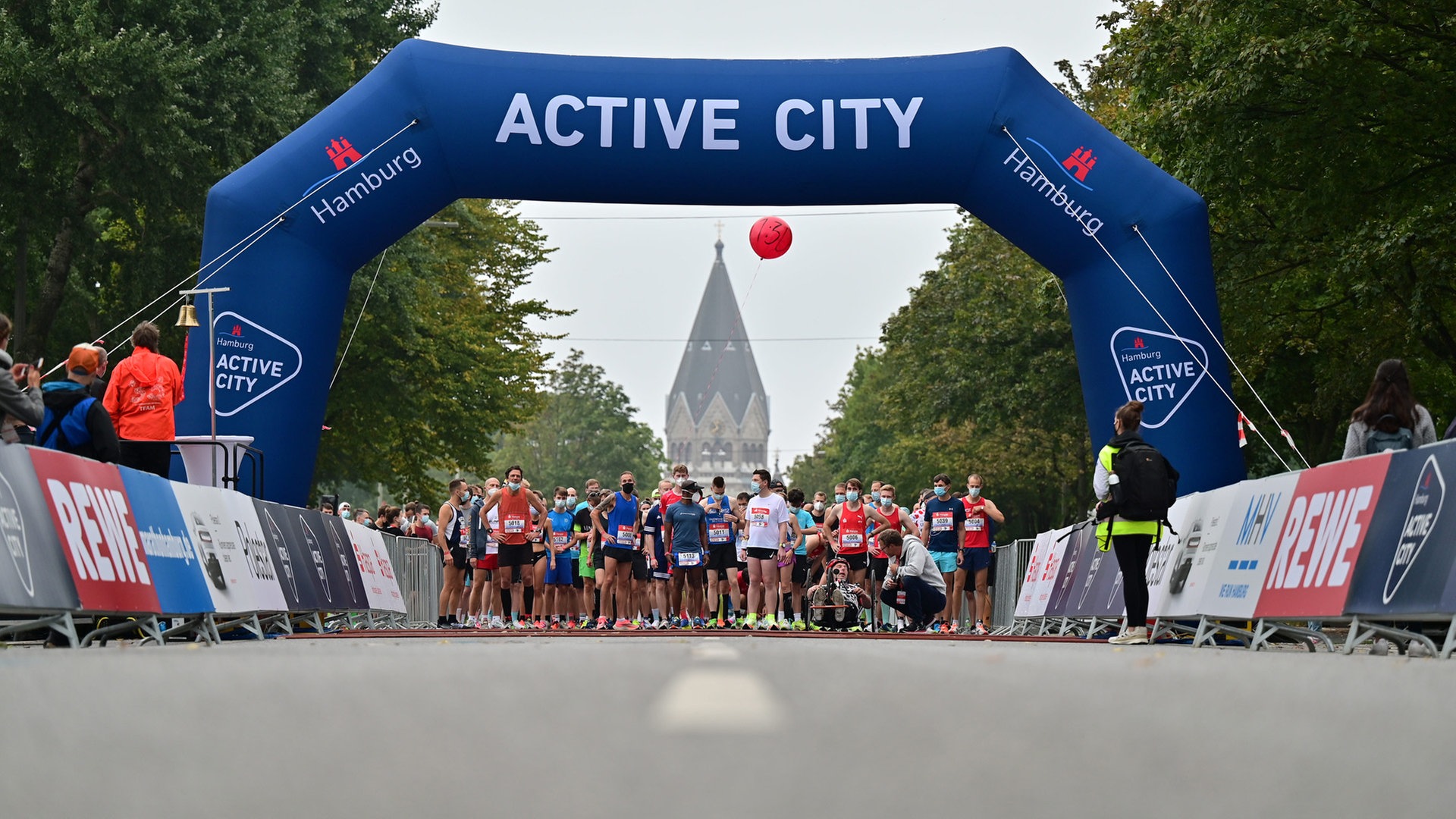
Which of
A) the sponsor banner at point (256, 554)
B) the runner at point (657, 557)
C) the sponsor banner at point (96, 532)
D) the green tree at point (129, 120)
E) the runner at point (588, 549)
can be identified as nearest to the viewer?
the sponsor banner at point (96, 532)

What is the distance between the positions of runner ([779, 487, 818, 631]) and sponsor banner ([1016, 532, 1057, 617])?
2.49 m

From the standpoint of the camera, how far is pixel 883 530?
2150 cm

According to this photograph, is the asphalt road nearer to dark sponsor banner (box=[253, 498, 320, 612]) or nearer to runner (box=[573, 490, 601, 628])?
dark sponsor banner (box=[253, 498, 320, 612])

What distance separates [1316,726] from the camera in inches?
216

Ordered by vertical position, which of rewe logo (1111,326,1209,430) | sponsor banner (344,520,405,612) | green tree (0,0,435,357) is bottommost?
sponsor banner (344,520,405,612)

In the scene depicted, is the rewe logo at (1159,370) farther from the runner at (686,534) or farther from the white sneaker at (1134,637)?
the runner at (686,534)

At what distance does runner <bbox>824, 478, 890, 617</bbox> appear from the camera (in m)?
21.5

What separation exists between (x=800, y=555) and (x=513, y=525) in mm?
3509

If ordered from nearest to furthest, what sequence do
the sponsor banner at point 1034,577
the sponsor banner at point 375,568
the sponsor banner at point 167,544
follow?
the sponsor banner at point 167,544 < the sponsor banner at point 375,568 < the sponsor banner at point 1034,577

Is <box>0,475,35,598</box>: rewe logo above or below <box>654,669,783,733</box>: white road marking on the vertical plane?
above

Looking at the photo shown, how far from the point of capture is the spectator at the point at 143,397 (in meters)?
14.1

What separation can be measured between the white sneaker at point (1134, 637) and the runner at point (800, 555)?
304 inches

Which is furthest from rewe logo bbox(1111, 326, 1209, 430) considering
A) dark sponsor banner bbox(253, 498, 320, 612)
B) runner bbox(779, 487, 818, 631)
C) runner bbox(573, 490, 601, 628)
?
dark sponsor banner bbox(253, 498, 320, 612)

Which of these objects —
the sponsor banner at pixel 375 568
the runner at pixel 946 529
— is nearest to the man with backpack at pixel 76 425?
the sponsor banner at pixel 375 568
